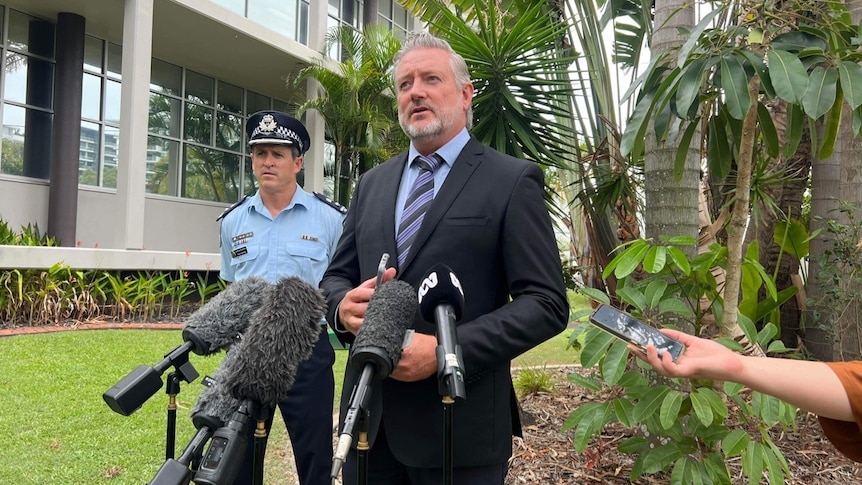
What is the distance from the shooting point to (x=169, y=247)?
13039 millimetres

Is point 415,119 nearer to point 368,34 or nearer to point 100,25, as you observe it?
point 100,25

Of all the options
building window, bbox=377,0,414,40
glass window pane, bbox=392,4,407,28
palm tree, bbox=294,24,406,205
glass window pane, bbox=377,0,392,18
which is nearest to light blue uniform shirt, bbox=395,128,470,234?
palm tree, bbox=294,24,406,205

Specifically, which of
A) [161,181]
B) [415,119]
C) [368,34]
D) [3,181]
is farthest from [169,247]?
[415,119]

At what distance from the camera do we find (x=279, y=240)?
321 cm

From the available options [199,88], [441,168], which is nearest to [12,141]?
[199,88]

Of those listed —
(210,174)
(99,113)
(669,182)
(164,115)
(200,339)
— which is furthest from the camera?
(210,174)

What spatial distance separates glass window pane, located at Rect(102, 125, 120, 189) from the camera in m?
12.0

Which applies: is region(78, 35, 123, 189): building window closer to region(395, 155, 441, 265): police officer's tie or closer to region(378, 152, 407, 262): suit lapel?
region(378, 152, 407, 262): suit lapel

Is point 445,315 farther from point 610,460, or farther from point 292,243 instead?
point 610,460

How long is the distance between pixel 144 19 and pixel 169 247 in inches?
187

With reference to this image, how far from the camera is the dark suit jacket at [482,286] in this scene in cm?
172

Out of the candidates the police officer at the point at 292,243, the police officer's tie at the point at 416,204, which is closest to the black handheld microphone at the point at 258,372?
the police officer's tie at the point at 416,204

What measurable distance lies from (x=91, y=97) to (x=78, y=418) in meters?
8.97

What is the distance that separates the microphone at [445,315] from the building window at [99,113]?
470 inches
